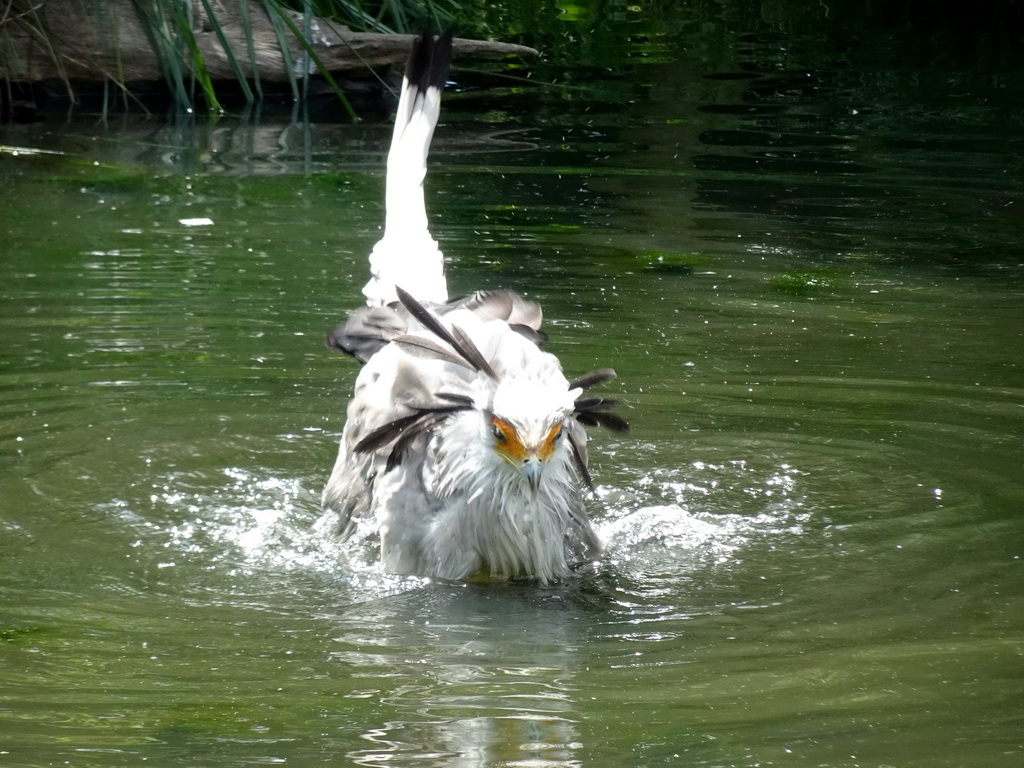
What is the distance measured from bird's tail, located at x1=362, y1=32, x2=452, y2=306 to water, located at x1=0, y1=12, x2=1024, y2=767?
0.78 meters

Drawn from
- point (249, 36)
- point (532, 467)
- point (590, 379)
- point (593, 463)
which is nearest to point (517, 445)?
point (532, 467)

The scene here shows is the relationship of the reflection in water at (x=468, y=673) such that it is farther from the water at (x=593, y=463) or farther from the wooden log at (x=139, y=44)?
the wooden log at (x=139, y=44)

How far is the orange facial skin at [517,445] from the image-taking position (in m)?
4.30

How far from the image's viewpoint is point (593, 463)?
573cm

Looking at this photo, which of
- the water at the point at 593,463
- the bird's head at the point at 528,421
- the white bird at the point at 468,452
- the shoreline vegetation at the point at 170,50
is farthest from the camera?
the shoreline vegetation at the point at 170,50

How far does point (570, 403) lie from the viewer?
14.3ft

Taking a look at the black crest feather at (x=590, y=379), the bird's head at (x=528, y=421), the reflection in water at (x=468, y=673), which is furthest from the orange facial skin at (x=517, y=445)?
the reflection in water at (x=468, y=673)

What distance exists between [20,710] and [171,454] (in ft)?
6.94

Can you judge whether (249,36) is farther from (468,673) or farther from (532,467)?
(468,673)

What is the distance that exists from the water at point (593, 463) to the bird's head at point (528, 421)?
1.52ft

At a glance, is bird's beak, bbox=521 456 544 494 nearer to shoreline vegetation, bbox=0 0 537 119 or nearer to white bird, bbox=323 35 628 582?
white bird, bbox=323 35 628 582

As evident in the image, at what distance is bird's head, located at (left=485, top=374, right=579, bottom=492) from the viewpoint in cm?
428

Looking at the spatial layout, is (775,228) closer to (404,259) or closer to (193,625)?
(404,259)

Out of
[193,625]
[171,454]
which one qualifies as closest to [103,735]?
[193,625]
